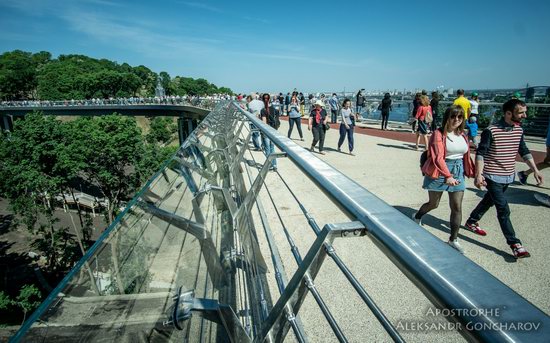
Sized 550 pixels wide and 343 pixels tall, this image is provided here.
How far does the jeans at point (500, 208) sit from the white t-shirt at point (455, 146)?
2.02 ft

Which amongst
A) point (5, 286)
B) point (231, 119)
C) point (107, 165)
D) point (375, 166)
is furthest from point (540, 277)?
point (107, 165)

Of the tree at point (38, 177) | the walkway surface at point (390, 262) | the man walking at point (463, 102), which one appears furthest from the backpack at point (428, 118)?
the tree at point (38, 177)

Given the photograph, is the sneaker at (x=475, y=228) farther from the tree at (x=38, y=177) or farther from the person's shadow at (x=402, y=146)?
the tree at (x=38, y=177)

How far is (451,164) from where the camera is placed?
4.22m

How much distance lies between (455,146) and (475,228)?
1.36m

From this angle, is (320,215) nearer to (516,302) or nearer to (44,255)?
(516,302)

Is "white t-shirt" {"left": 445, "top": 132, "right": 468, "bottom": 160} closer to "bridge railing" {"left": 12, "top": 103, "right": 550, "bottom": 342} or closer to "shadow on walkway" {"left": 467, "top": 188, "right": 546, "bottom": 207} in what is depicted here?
"shadow on walkway" {"left": 467, "top": 188, "right": 546, "bottom": 207}

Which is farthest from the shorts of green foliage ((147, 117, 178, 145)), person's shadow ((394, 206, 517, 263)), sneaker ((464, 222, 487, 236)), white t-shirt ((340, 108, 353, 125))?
green foliage ((147, 117, 178, 145))

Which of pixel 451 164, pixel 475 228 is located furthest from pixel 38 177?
pixel 475 228

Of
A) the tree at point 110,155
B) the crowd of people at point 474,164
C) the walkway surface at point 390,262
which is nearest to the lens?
the walkway surface at point 390,262

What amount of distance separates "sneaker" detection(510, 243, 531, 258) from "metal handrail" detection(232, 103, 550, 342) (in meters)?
3.88

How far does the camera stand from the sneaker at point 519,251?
3.74m

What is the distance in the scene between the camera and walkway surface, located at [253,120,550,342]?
2760mm

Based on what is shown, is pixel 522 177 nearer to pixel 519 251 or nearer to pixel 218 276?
pixel 519 251
